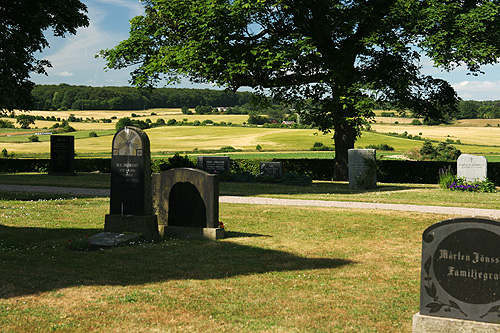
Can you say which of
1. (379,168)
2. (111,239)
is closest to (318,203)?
(111,239)

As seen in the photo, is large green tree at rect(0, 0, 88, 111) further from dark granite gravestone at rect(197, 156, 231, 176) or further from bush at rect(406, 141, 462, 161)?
bush at rect(406, 141, 462, 161)

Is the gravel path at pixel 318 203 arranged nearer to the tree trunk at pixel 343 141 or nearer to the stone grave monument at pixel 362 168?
the stone grave monument at pixel 362 168

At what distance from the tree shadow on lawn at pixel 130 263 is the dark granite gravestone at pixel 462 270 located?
3741 mm

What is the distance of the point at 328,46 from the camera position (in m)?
28.5

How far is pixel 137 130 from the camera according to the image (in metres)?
12.0

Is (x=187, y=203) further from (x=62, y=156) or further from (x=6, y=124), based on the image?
(x=6, y=124)

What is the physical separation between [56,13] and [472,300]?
1200 inches

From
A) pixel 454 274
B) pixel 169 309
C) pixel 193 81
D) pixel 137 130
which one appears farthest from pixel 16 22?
pixel 454 274

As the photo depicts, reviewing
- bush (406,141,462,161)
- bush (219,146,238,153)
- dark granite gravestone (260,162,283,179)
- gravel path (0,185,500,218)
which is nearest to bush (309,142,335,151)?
bush (219,146,238,153)

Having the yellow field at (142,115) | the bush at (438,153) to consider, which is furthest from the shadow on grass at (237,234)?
the yellow field at (142,115)

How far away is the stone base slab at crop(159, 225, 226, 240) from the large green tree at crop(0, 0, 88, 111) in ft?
60.5

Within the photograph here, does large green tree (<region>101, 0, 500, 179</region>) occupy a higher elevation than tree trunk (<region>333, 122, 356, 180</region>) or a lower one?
higher

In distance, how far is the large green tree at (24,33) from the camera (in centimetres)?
2822

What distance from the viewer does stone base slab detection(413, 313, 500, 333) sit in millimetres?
5625
